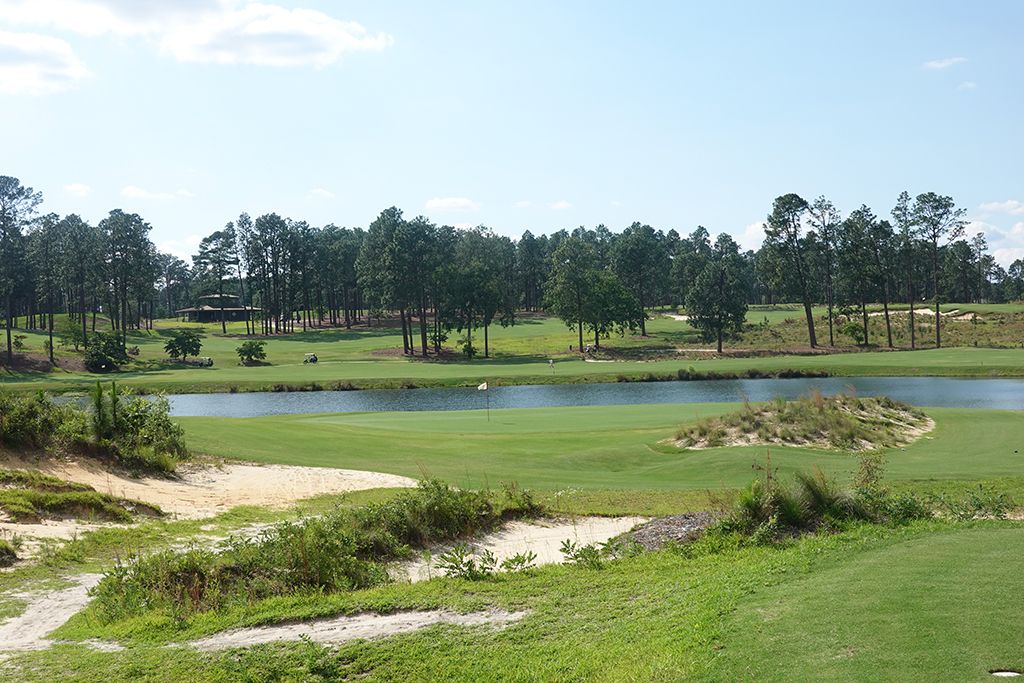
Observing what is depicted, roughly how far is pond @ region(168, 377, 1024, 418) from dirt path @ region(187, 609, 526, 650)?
37.4 metres

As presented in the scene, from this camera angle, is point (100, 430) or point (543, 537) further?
point (100, 430)

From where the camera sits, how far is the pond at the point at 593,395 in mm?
51438

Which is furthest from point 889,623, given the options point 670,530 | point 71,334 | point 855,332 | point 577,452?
point 71,334

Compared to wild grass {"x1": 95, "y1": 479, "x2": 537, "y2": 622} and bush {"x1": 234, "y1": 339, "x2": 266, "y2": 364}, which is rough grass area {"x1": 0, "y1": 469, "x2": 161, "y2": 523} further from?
bush {"x1": 234, "y1": 339, "x2": 266, "y2": 364}

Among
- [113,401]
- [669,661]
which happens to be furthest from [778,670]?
[113,401]

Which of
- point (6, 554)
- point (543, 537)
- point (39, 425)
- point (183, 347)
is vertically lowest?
point (543, 537)

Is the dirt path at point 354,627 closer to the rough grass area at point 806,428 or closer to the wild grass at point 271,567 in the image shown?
the wild grass at point 271,567

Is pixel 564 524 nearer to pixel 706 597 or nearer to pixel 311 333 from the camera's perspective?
pixel 706 597

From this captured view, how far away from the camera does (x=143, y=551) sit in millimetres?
14812

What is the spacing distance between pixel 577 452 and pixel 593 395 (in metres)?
30.6

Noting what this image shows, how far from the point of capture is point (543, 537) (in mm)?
16656

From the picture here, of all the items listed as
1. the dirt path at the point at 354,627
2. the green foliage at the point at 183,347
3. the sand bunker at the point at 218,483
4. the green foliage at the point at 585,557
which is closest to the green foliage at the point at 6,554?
the sand bunker at the point at 218,483

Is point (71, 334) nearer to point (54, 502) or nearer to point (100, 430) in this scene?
point (100, 430)

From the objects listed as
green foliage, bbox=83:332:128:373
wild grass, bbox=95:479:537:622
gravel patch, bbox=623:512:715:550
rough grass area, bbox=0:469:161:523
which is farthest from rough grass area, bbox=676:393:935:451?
green foliage, bbox=83:332:128:373
